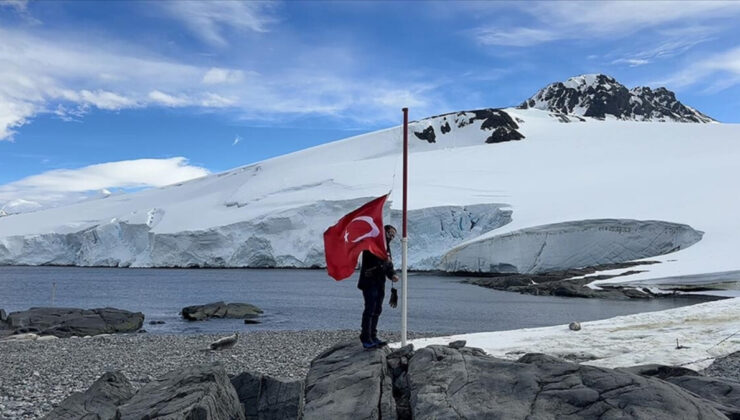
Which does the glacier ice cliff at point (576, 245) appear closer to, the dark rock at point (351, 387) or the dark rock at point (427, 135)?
the dark rock at point (351, 387)

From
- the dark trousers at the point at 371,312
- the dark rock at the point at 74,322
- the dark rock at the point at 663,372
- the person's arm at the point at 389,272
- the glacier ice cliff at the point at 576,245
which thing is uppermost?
the glacier ice cliff at the point at 576,245

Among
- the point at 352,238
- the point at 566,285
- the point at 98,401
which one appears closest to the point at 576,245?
the point at 566,285

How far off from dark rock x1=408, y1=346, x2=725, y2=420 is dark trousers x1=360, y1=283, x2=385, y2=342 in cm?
144

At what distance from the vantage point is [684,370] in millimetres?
8398

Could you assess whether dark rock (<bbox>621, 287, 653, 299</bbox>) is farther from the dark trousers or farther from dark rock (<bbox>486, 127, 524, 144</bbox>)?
dark rock (<bbox>486, 127, 524, 144</bbox>)

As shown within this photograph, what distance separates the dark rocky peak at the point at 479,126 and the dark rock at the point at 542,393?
111 m

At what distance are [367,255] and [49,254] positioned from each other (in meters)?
87.1

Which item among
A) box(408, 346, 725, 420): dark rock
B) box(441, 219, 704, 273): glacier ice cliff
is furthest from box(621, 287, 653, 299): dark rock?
box(408, 346, 725, 420): dark rock

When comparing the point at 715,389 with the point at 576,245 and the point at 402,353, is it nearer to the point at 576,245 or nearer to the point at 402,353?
the point at 402,353

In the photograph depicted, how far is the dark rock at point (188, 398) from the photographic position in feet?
21.6

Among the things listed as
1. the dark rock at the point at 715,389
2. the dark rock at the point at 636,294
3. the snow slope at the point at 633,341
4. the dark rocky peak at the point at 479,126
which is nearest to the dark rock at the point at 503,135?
the dark rocky peak at the point at 479,126

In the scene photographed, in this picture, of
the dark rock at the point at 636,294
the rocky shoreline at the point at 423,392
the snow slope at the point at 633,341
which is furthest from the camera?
the dark rock at the point at 636,294

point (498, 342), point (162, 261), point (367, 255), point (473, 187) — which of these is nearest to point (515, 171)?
point (473, 187)

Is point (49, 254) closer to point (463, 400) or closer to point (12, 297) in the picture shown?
point (12, 297)
